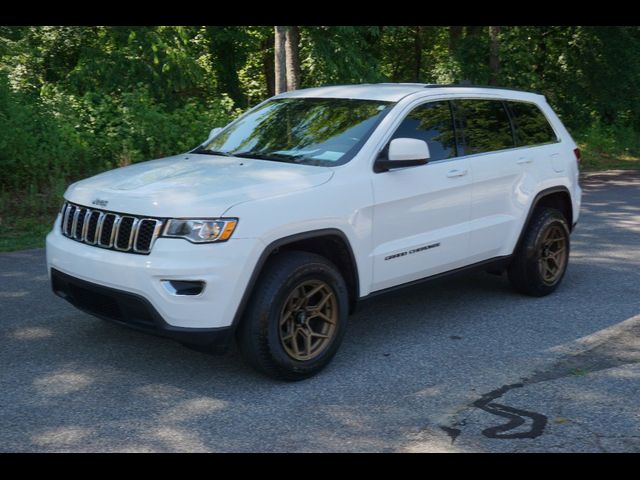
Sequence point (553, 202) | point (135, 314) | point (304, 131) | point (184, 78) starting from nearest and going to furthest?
1. point (135, 314)
2. point (304, 131)
3. point (553, 202)
4. point (184, 78)

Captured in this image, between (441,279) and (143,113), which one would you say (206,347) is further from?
(143,113)

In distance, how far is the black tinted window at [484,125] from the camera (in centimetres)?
660

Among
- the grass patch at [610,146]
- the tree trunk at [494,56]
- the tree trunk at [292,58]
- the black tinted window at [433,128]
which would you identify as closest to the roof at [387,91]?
the black tinted window at [433,128]

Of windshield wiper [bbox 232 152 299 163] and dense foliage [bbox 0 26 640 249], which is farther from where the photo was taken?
dense foliage [bbox 0 26 640 249]

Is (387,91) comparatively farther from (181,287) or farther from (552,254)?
A: (181,287)

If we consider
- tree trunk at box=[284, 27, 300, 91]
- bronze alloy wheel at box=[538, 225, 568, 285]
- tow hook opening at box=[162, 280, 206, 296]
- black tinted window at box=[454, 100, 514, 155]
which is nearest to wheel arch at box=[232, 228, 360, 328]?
tow hook opening at box=[162, 280, 206, 296]

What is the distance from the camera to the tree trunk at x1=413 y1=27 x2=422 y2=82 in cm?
3028

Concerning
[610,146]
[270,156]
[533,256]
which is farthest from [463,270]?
[610,146]

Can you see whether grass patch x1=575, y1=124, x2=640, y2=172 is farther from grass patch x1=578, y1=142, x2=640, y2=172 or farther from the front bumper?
the front bumper

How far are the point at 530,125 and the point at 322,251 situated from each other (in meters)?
2.72

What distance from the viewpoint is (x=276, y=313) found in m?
5.05

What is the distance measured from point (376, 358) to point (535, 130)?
111 inches

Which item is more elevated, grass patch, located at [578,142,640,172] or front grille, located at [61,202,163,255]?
front grille, located at [61,202,163,255]

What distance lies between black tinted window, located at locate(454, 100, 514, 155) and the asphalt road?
1372 millimetres
